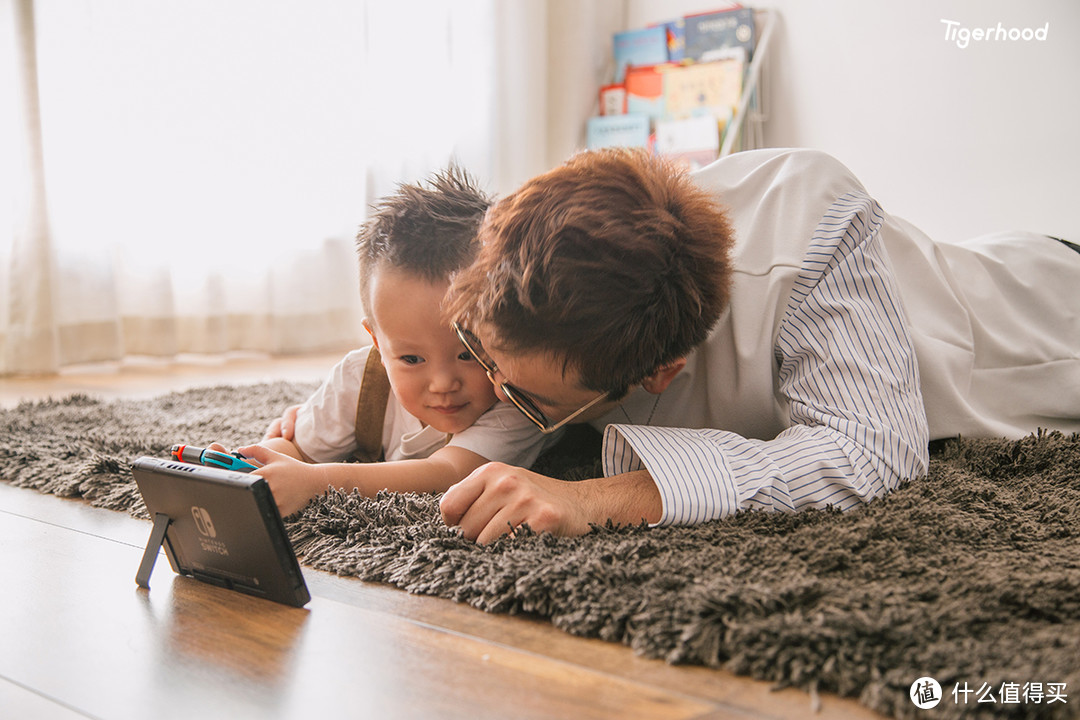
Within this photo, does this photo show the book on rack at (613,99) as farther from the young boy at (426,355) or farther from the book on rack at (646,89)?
the young boy at (426,355)

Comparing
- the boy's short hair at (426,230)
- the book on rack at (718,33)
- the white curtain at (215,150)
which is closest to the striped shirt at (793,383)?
the boy's short hair at (426,230)

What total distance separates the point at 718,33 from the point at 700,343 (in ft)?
9.03

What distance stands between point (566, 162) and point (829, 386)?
363mm

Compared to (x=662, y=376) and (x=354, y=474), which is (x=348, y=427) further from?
(x=662, y=376)

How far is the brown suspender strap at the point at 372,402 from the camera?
1196 mm

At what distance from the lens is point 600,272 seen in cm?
80

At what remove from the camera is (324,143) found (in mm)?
3029

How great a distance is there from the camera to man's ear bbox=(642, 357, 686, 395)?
0.89 m

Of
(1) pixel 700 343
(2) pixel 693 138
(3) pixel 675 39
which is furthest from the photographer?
(3) pixel 675 39

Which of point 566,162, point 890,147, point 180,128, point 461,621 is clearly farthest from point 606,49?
point 461,621

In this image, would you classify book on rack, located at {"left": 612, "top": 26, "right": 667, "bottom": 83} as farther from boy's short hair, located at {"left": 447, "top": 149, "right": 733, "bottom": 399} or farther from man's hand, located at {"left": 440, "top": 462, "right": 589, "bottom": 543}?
man's hand, located at {"left": 440, "top": 462, "right": 589, "bottom": 543}

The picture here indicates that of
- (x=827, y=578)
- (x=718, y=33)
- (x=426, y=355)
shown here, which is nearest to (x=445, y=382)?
(x=426, y=355)

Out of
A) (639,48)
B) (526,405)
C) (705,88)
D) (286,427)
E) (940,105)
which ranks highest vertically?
(639,48)

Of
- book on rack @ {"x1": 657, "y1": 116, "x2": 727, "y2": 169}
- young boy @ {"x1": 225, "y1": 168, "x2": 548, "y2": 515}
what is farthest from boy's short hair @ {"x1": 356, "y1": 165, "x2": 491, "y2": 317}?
book on rack @ {"x1": 657, "y1": 116, "x2": 727, "y2": 169}
